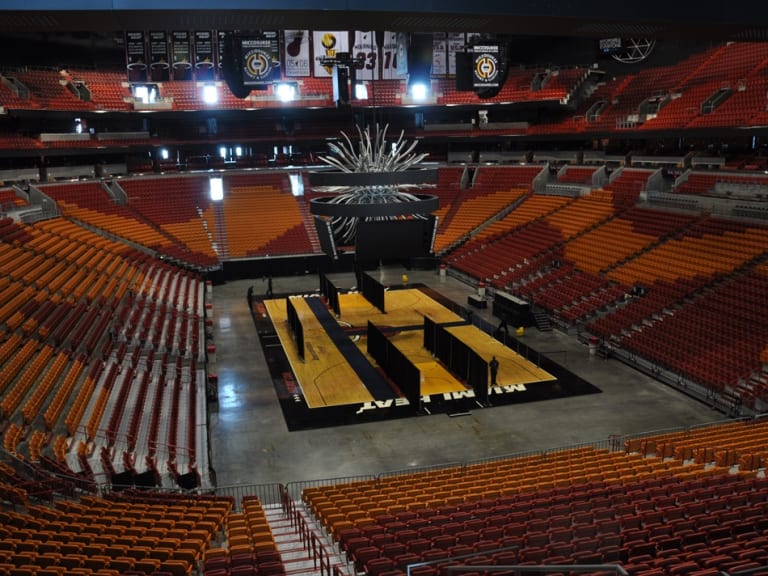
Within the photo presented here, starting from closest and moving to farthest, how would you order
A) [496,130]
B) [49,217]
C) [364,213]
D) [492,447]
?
1. [492,447]
2. [364,213]
3. [49,217]
4. [496,130]

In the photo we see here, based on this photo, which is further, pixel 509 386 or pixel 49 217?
pixel 49 217

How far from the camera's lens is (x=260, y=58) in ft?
86.5

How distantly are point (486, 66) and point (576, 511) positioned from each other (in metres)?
20.8

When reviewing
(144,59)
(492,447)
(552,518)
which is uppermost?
(144,59)

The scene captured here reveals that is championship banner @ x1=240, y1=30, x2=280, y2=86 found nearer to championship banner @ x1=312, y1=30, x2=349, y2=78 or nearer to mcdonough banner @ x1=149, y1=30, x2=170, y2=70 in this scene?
mcdonough banner @ x1=149, y1=30, x2=170, y2=70

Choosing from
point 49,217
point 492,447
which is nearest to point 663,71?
point 492,447

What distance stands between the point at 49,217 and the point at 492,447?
26209 mm

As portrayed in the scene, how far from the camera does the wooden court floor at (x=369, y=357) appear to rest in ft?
69.4

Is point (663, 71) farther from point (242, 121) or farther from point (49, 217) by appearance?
point (49, 217)

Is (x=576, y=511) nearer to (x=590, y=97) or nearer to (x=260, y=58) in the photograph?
(x=260, y=58)

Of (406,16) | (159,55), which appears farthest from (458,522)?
(159,55)

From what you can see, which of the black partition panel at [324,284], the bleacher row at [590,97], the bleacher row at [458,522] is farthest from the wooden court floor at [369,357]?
the bleacher row at [590,97]

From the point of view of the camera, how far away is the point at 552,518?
10055 mm

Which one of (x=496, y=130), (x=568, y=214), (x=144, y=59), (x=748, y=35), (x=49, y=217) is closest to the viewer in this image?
(x=748, y=35)
